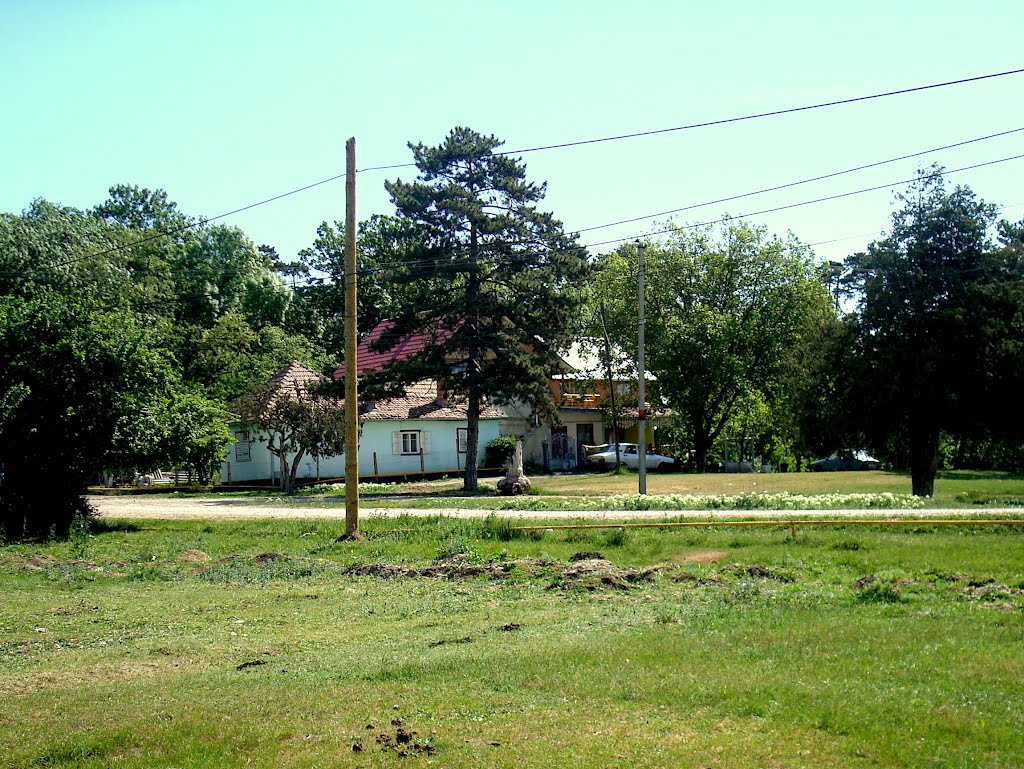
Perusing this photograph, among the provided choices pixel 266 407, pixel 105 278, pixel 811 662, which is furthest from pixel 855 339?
pixel 105 278

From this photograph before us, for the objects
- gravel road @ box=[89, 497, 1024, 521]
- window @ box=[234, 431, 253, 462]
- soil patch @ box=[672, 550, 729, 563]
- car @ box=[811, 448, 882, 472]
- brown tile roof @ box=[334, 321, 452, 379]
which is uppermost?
brown tile roof @ box=[334, 321, 452, 379]

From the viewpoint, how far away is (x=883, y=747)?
6.60 meters

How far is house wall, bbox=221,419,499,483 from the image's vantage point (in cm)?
4734

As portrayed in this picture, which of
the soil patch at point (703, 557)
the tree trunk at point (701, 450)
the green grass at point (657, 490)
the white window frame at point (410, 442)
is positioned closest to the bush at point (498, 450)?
the green grass at point (657, 490)

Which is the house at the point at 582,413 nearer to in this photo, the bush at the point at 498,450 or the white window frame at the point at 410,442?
the bush at the point at 498,450

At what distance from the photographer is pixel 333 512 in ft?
95.7

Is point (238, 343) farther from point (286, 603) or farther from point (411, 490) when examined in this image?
point (286, 603)

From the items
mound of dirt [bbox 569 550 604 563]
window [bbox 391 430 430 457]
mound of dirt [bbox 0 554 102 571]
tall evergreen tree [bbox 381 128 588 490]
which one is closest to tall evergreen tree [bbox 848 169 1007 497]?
tall evergreen tree [bbox 381 128 588 490]

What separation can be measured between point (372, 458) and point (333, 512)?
19.5 m

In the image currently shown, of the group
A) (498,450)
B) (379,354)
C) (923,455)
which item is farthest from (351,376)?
(498,450)

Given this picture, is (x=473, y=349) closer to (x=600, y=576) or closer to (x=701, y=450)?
(x=600, y=576)

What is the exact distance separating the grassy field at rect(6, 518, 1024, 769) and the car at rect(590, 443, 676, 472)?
40.6 meters

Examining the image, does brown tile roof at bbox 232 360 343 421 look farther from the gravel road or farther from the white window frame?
the white window frame

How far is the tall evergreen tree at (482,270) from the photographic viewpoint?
125 feet
